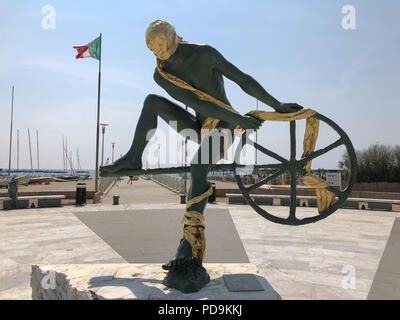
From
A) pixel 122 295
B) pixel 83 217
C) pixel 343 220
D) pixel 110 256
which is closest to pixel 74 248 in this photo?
pixel 110 256

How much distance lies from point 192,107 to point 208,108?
0.22 m

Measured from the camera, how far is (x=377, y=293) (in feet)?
12.8

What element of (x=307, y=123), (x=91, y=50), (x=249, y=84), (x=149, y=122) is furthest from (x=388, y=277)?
(x=91, y=50)

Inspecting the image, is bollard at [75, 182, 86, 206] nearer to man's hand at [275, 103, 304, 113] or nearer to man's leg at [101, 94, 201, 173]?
man's leg at [101, 94, 201, 173]

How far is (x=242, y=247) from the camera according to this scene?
643cm

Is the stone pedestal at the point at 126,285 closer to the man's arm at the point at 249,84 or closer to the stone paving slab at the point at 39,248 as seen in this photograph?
the stone paving slab at the point at 39,248

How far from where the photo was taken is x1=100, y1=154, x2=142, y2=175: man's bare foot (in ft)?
12.2

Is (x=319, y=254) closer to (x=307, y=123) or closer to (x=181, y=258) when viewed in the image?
(x=307, y=123)
